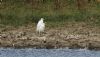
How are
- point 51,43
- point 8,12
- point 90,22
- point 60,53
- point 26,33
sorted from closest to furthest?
point 60,53, point 51,43, point 26,33, point 90,22, point 8,12

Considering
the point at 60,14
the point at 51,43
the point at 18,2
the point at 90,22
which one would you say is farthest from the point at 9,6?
the point at 51,43

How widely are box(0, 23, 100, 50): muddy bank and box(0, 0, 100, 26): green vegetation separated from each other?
1.43 metres

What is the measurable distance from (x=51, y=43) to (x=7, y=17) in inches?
262

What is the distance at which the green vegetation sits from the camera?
32.0 metres

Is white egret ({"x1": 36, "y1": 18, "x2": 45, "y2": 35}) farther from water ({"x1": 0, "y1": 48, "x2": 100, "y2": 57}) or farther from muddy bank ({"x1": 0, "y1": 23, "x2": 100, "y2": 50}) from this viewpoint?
water ({"x1": 0, "y1": 48, "x2": 100, "y2": 57})

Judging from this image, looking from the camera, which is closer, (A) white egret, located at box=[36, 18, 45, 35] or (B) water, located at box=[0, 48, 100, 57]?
(B) water, located at box=[0, 48, 100, 57]

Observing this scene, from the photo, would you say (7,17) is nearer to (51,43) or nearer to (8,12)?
(8,12)

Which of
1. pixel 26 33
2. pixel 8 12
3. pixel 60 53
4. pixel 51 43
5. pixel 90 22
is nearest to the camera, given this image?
pixel 60 53

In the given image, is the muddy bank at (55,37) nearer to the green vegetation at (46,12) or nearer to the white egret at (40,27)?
the white egret at (40,27)

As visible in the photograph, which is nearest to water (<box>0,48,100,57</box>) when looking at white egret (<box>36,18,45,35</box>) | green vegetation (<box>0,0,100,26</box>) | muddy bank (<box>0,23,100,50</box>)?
muddy bank (<box>0,23,100,50</box>)

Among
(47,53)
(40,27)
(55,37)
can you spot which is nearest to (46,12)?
(40,27)

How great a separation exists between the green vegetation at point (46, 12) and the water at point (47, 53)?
586 cm

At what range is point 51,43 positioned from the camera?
87.9 ft

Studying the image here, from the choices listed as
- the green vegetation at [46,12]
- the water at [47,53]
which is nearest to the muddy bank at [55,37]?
the water at [47,53]
